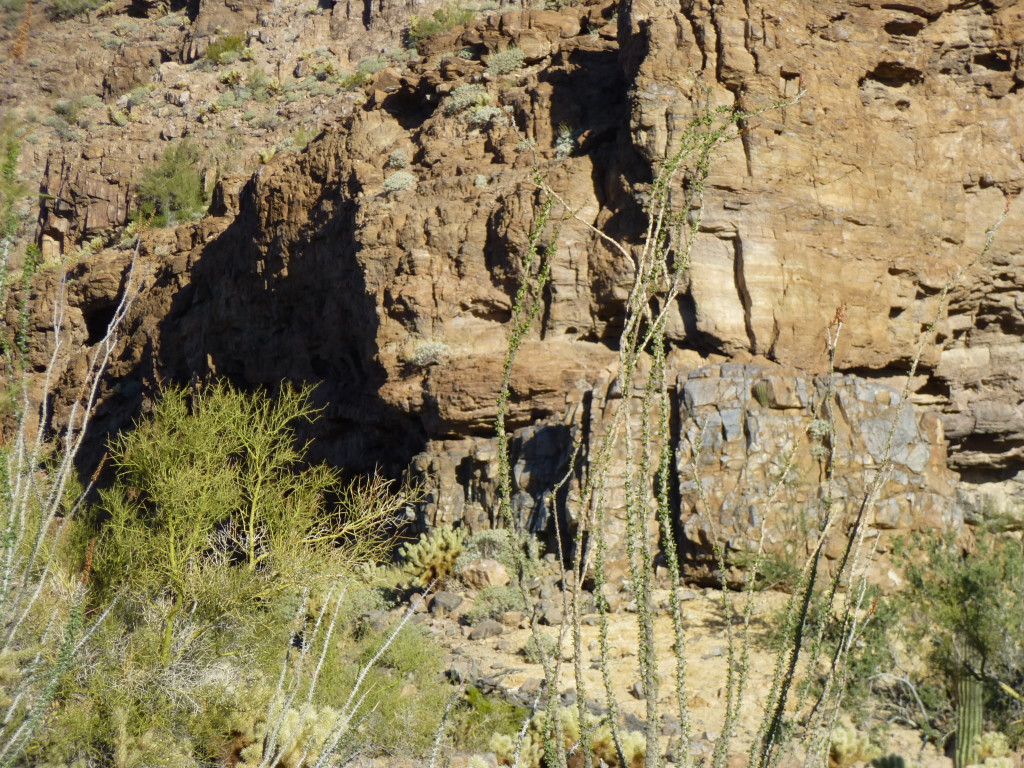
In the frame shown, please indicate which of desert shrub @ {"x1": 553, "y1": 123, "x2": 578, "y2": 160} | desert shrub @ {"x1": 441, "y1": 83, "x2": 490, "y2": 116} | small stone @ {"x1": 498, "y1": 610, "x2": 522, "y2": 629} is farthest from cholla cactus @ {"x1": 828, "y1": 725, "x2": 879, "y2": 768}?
desert shrub @ {"x1": 441, "y1": 83, "x2": 490, "y2": 116}

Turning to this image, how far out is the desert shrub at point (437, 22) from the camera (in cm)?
2612

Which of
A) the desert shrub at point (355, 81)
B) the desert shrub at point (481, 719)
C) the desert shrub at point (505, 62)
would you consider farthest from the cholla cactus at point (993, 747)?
the desert shrub at point (355, 81)

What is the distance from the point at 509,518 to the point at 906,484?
29.4 ft

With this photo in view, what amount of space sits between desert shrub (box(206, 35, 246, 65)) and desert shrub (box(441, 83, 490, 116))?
2178cm

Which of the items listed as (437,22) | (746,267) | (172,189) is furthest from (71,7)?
(746,267)

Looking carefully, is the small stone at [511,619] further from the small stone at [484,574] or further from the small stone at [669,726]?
the small stone at [669,726]

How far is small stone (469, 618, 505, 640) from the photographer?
9.12 m

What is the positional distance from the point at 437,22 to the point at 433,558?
2083 cm

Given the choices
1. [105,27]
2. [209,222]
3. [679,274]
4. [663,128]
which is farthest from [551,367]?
[105,27]

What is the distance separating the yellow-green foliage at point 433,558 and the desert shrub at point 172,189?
56.9 ft

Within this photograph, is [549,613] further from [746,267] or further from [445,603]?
[746,267]

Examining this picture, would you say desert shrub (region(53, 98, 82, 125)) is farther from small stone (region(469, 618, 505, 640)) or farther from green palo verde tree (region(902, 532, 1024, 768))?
green palo verde tree (region(902, 532, 1024, 768))

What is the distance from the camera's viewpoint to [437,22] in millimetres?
27047

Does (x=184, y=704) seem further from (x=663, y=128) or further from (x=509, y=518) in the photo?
(x=663, y=128)
